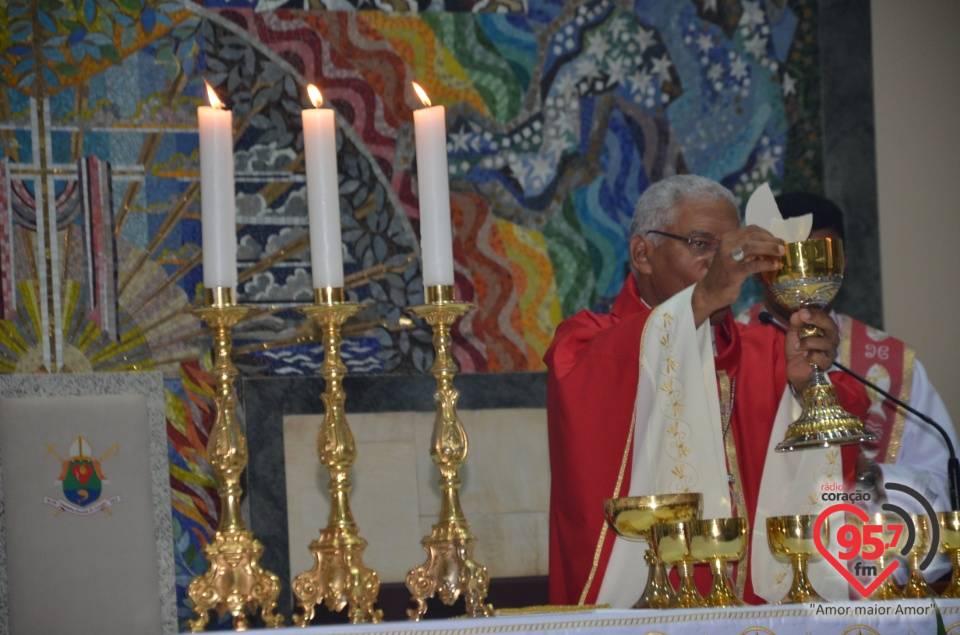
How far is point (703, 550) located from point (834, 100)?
3367mm

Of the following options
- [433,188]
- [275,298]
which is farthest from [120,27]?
[433,188]

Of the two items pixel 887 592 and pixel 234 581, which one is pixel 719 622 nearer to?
pixel 887 592

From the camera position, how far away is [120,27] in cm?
479

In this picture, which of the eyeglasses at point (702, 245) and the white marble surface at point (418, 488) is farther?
the white marble surface at point (418, 488)

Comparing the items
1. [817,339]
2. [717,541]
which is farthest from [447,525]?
[817,339]

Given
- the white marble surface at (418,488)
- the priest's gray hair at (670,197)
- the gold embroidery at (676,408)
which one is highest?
the priest's gray hair at (670,197)

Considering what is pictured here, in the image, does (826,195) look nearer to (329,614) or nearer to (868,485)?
(868,485)

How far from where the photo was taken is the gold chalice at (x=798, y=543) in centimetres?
252

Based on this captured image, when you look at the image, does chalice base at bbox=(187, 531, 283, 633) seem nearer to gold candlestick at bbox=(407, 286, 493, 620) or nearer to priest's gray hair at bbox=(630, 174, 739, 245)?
gold candlestick at bbox=(407, 286, 493, 620)

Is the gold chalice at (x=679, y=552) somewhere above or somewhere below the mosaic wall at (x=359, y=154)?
below

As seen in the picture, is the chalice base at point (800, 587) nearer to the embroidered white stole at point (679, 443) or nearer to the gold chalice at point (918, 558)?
the gold chalice at point (918, 558)

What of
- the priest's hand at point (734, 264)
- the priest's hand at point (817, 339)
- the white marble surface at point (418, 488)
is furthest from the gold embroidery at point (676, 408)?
the white marble surface at point (418, 488)

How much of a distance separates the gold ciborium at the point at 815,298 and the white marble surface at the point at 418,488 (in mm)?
2341

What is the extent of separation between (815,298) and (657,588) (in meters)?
0.68
